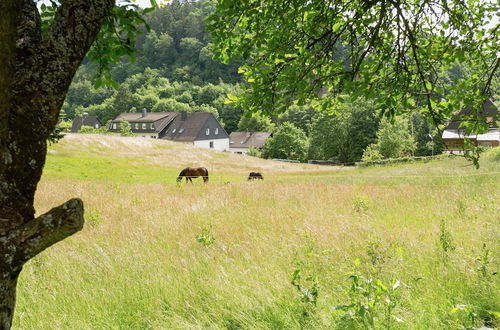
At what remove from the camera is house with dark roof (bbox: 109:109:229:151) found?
309 feet

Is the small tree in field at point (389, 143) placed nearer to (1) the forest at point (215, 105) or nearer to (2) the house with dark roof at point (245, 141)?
(1) the forest at point (215, 105)

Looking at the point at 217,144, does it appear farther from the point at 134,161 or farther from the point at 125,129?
the point at 134,161

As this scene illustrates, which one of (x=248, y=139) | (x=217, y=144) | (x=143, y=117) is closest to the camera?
(x=217, y=144)

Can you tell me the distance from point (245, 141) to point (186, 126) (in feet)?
64.0

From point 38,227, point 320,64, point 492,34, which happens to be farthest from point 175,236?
point 492,34

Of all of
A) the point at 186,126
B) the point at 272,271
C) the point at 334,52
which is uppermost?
the point at 186,126

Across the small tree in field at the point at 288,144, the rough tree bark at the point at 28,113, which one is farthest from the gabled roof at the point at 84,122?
the rough tree bark at the point at 28,113

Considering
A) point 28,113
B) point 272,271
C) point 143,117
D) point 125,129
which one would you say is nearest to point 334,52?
point 272,271

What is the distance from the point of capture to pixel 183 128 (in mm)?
96875

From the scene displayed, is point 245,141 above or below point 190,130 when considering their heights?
below

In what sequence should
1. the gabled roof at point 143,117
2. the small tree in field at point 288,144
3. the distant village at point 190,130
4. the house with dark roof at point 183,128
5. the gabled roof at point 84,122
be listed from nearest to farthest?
the small tree in field at point 288,144, the house with dark roof at point 183,128, the distant village at point 190,130, the gabled roof at point 143,117, the gabled roof at point 84,122

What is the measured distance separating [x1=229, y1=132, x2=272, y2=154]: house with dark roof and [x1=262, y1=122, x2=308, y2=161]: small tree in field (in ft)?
54.5

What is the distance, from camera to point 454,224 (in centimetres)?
741

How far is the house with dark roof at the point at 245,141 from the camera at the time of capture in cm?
10475
